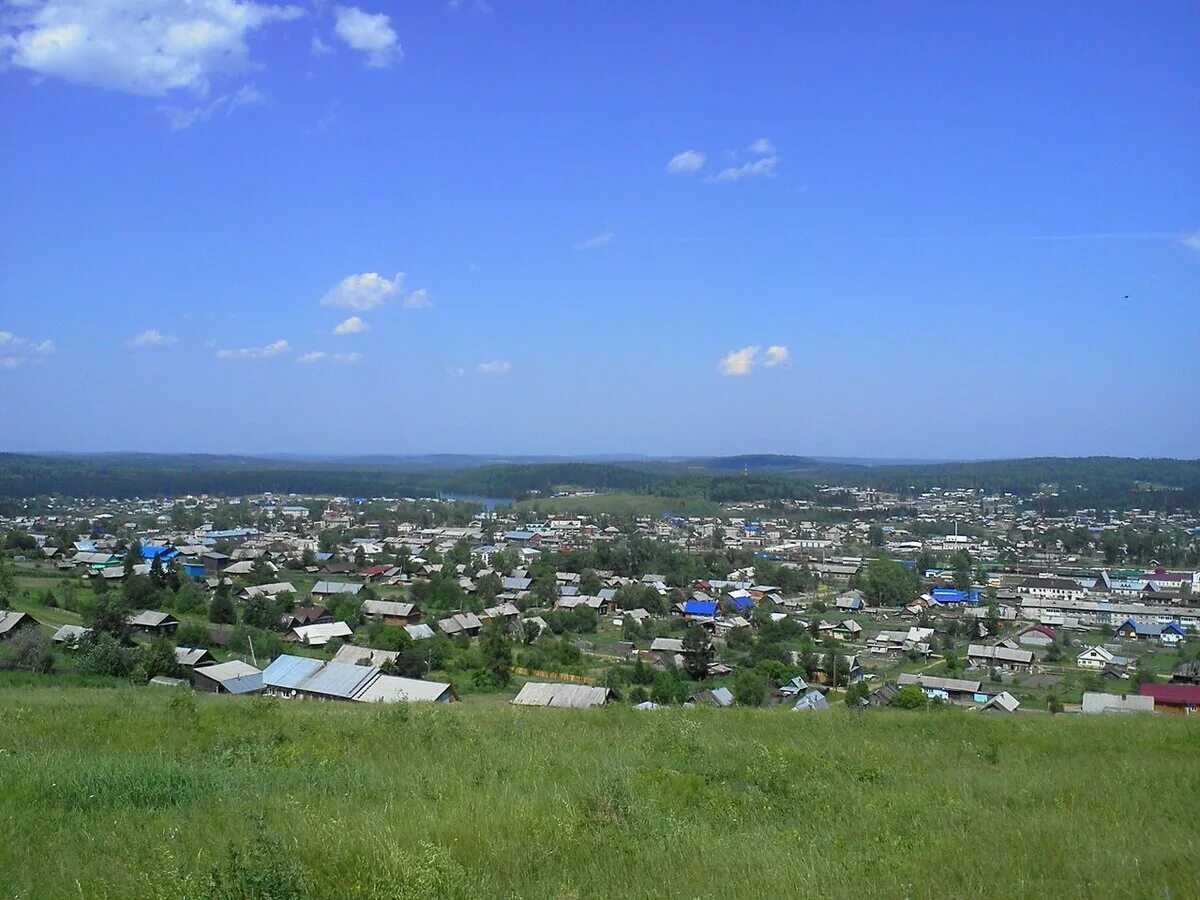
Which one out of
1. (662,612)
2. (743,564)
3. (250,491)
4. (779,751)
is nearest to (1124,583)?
(743,564)

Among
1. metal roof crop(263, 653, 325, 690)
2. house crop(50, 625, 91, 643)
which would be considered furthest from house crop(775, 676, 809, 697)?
house crop(50, 625, 91, 643)

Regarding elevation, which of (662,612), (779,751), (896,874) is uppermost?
(896,874)

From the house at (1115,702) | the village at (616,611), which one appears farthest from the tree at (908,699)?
the house at (1115,702)

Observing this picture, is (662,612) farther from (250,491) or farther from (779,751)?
(250,491)

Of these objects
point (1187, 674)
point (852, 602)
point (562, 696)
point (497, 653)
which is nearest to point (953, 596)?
point (852, 602)

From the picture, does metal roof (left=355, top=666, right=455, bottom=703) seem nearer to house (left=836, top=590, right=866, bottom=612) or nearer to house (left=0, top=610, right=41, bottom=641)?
house (left=0, top=610, right=41, bottom=641)

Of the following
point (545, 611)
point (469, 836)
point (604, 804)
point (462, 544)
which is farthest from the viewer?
point (462, 544)
